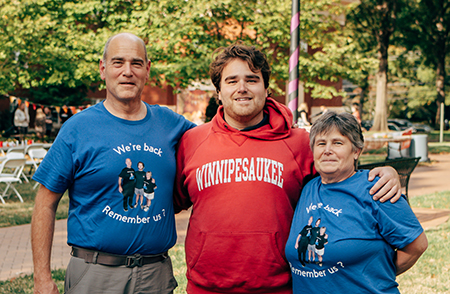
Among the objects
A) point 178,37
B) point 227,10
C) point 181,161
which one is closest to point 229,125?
point 181,161

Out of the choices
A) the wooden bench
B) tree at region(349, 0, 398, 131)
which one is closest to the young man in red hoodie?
the wooden bench

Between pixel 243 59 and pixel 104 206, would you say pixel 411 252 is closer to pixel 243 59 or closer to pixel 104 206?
pixel 243 59

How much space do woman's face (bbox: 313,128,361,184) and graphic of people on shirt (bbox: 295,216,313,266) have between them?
0.28m

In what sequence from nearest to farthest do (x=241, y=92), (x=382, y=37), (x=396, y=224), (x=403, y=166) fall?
1. (x=396, y=224)
2. (x=241, y=92)
3. (x=403, y=166)
4. (x=382, y=37)

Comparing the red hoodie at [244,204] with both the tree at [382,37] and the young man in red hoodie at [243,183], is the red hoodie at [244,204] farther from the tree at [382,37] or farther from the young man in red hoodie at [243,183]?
the tree at [382,37]

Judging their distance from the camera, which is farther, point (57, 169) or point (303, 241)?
point (57, 169)

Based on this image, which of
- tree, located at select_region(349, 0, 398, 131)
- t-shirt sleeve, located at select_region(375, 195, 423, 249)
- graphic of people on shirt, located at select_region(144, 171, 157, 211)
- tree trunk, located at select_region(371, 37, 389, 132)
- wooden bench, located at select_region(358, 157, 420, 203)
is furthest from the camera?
tree trunk, located at select_region(371, 37, 389, 132)

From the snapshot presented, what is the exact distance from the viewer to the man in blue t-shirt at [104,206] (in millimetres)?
2340

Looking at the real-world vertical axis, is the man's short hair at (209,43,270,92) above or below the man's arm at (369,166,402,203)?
above

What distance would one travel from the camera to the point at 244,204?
93.7 inches

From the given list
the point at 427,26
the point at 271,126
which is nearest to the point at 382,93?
the point at 427,26

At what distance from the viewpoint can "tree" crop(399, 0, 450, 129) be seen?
2861 cm

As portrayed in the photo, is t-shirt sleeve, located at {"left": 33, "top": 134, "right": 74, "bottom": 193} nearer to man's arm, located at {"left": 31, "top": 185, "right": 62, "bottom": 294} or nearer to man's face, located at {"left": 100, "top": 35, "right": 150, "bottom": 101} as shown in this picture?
man's arm, located at {"left": 31, "top": 185, "right": 62, "bottom": 294}

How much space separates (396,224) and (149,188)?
1.32 m
